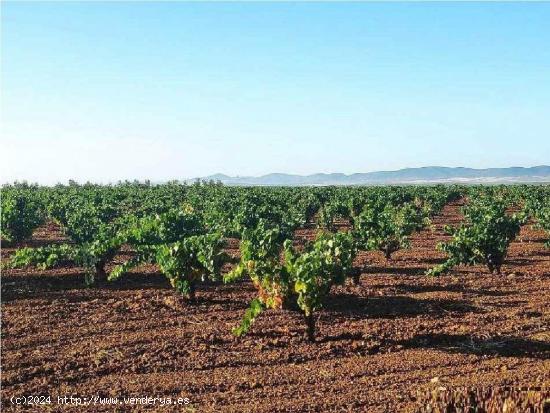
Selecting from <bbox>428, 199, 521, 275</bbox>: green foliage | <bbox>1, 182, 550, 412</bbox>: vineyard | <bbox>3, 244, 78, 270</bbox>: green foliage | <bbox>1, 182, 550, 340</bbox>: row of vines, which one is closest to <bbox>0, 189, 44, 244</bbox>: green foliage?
<bbox>1, 182, 550, 340</bbox>: row of vines

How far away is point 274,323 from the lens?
12.5 meters

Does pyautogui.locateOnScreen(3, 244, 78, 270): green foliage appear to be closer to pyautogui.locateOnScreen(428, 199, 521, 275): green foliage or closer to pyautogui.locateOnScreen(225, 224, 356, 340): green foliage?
pyautogui.locateOnScreen(225, 224, 356, 340): green foliage

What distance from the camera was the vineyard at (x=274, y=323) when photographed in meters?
9.14

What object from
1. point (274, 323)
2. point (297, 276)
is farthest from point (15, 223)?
point (297, 276)

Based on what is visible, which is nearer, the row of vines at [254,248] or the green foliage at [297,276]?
the green foliage at [297,276]

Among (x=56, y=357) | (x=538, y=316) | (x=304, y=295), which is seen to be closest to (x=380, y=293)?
(x=538, y=316)

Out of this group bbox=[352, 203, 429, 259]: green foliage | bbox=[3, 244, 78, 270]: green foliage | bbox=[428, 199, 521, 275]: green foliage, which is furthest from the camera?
bbox=[352, 203, 429, 259]: green foliage

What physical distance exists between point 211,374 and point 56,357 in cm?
305

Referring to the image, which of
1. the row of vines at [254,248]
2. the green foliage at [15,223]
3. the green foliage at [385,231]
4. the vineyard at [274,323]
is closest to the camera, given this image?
the vineyard at [274,323]

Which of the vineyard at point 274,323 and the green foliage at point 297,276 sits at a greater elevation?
the green foliage at point 297,276

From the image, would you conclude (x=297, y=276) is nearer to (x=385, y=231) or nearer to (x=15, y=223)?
(x=385, y=231)

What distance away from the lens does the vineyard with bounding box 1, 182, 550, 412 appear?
9141 millimetres

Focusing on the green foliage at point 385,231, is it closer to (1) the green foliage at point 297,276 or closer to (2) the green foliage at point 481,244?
(2) the green foliage at point 481,244

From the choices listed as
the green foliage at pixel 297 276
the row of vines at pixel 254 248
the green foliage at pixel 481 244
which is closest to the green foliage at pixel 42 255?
the row of vines at pixel 254 248
